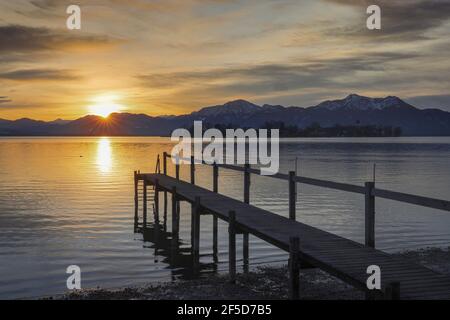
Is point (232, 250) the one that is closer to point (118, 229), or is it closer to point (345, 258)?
point (345, 258)

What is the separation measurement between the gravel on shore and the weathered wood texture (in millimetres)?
1315

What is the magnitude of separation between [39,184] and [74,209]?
17173mm

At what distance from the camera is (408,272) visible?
922 centimetres

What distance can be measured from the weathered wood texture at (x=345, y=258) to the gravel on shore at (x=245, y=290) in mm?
1315

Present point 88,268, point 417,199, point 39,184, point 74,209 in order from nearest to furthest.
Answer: point 417,199 → point 88,268 → point 74,209 → point 39,184

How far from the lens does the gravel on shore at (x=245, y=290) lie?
1173 cm

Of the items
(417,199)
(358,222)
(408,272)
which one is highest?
(417,199)

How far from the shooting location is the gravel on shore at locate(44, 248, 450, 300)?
1173 centimetres
